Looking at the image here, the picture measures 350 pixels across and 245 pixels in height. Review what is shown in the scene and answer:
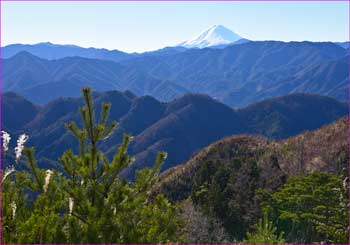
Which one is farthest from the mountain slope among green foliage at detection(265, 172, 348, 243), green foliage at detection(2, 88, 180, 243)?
green foliage at detection(2, 88, 180, 243)

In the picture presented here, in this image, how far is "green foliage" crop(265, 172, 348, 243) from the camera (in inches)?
780

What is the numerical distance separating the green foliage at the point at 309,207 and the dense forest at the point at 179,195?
0.15 ft

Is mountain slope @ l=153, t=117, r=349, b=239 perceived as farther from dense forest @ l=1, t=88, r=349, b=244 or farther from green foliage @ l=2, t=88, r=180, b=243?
green foliage @ l=2, t=88, r=180, b=243

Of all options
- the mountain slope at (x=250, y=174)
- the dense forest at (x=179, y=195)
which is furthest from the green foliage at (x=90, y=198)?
the mountain slope at (x=250, y=174)

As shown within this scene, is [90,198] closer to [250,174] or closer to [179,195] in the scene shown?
[250,174]

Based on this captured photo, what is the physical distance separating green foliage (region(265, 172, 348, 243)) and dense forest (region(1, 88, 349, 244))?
5cm

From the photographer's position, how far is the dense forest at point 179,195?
7449mm

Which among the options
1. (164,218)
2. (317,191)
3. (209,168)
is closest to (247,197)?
(209,168)

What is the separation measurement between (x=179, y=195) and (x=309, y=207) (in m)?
21.5

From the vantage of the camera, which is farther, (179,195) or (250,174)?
(179,195)

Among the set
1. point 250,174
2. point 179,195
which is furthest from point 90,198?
point 179,195

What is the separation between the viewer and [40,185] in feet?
25.3

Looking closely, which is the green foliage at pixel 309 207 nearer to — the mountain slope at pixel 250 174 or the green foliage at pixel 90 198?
the mountain slope at pixel 250 174

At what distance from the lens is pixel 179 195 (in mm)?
41938
